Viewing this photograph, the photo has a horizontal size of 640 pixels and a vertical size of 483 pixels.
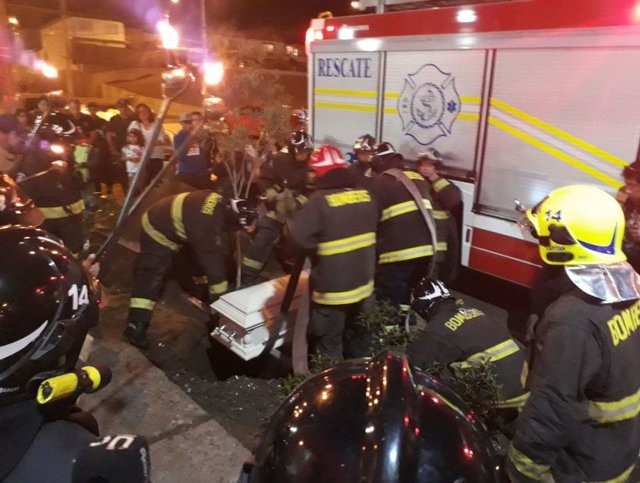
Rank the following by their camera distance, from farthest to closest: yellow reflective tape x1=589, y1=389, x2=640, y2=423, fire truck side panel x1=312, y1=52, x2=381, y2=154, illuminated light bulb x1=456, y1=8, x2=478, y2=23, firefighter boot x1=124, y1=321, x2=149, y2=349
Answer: fire truck side panel x1=312, y1=52, x2=381, y2=154 → illuminated light bulb x1=456, y1=8, x2=478, y2=23 → firefighter boot x1=124, y1=321, x2=149, y2=349 → yellow reflective tape x1=589, y1=389, x2=640, y2=423

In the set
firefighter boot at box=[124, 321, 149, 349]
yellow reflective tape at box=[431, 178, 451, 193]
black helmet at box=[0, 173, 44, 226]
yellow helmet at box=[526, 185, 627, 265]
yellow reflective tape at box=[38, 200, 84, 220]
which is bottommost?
firefighter boot at box=[124, 321, 149, 349]

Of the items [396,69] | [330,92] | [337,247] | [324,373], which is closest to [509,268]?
[337,247]

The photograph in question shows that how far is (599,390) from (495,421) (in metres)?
1.28

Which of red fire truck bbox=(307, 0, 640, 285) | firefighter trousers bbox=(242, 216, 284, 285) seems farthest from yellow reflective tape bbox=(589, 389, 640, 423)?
firefighter trousers bbox=(242, 216, 284, 285)

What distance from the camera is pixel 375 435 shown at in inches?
41.0

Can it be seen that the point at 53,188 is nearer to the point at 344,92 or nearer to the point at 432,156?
the point at 344,92

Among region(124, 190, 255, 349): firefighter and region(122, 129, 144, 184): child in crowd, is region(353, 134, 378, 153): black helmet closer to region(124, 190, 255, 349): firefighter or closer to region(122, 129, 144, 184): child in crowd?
region(124, 190, 255, 349): firefighter

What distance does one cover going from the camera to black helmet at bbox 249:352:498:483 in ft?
3.38

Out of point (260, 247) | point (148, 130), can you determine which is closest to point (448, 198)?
point (260, 247)

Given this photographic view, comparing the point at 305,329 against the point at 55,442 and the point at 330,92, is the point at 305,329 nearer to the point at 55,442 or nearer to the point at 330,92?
the point at 55,442

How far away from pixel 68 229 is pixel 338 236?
2.98 metres

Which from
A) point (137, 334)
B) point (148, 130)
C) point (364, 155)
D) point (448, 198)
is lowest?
point (137, 334)

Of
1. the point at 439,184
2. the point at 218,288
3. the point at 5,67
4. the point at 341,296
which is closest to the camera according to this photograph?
the point at 341,296

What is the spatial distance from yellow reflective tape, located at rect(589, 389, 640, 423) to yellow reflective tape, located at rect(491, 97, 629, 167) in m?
2.91
